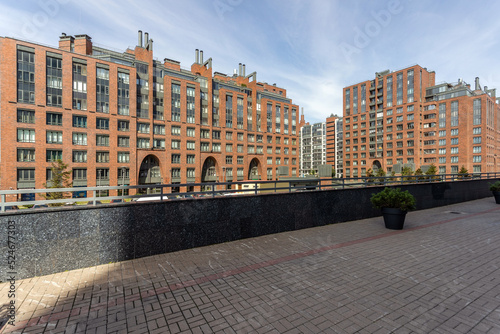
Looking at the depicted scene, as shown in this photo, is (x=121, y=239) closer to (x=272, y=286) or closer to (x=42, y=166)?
(x=272, y=286)

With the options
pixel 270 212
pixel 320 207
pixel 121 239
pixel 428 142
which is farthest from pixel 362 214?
pixel 428 142

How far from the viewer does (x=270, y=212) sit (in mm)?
8859

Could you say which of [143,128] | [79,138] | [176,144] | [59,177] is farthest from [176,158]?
[59,177]

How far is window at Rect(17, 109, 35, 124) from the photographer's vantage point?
3522 centimetres

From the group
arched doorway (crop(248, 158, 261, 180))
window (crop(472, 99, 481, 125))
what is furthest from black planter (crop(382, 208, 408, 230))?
window (crop(472, 99, 481, 125))

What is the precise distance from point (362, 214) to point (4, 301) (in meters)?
13.1

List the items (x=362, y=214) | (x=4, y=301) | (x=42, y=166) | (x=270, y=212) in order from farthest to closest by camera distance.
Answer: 1. (x=42, y=166)
2. (x=362, y=214)
3. (x=270, y=212)
4. (x=4, y=301)

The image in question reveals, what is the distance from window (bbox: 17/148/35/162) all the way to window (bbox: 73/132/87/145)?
5.72 metres

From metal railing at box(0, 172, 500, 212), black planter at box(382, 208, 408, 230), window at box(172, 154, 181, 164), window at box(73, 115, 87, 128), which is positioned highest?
window at box(73, 115, 87, 128)

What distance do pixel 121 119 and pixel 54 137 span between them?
10760 millimetres

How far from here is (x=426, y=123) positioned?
73.0 m

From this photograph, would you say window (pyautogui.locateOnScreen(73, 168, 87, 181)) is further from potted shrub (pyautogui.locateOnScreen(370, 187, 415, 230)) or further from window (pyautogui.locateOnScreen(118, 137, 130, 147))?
potted shrub (pyautogui.locateOnScreen(370, 187, 415, 230))

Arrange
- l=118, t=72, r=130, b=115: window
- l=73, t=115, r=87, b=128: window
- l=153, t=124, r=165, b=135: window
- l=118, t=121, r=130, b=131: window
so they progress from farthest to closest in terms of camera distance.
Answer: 1. l=153, t=124, r=165, b=135: window
2. l=118, t=72, r=130, b=115: window
3. l=118, t=121, r=130, b=131: window
4. l=73, t=115, r=87, b=128: window

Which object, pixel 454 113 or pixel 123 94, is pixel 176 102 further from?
pixel 454 113
